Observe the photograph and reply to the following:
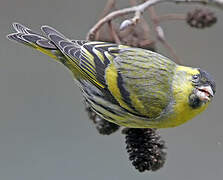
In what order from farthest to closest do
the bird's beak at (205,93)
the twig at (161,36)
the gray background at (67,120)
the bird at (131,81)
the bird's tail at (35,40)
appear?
the gray background at (67,120)
the twig at (161,36)
the bird's tail at (35,40)
the bird at (131,81)
the bird's beak at (205,93)

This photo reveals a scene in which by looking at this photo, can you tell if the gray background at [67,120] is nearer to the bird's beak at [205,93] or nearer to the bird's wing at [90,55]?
the bird's wing at [90,55]

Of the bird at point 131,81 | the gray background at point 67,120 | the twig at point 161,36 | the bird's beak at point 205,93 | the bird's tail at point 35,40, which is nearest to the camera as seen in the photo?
the bird's beak at point 205,93

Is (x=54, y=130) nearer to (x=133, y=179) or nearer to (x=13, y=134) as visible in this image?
(x=13, y=134)

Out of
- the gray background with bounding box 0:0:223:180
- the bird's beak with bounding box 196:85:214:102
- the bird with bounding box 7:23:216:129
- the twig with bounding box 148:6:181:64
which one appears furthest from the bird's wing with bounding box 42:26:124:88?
the gray background with bounding box 0:0:223:180

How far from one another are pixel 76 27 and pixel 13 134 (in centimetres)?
78

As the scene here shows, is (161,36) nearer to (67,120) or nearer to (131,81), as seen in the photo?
(131,81)

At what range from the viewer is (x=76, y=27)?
123 inches

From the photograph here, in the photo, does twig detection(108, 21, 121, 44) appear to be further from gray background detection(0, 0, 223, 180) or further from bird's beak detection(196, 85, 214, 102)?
gray background detection(0, 0, 223, 180)

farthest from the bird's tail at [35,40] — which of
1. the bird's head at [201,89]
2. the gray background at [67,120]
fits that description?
the gray background at [67,120]

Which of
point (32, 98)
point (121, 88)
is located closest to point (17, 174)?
point (32, 98)

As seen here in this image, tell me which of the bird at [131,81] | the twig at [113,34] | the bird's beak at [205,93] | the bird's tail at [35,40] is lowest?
the bird's beak at [205,93]

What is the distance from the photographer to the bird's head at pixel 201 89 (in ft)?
5.89

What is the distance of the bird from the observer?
6.21 ft

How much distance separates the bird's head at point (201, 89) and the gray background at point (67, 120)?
44.5 inches
